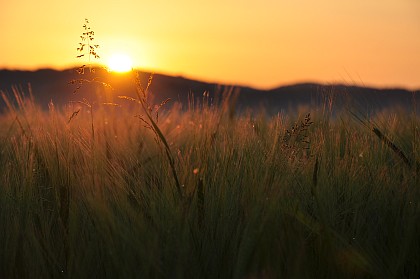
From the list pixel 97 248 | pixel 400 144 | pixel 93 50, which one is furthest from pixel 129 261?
pixel 400 144

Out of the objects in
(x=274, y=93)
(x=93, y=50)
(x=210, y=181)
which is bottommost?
(x=274, y=93)

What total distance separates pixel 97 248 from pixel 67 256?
66mm

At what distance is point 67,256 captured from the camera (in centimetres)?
130

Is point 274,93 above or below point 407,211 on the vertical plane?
below

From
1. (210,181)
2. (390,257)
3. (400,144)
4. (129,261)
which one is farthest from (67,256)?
(400,144)

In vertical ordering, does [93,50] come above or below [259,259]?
above

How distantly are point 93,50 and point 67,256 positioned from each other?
1.85 feet

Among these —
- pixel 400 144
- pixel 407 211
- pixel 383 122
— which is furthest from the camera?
pixel 383 122

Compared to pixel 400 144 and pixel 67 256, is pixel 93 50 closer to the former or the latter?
pixel 67 256

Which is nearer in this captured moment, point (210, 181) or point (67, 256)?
point (67, 256)

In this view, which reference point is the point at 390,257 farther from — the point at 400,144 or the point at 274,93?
the point at 274,93

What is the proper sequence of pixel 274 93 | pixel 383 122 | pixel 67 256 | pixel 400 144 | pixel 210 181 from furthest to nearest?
pixel 274 93 → pixel 383 122 → pixel 400 144 → pixel 210 181 → pixel 67 256

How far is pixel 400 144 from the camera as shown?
2.04 meters

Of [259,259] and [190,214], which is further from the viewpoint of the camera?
[190,214]
